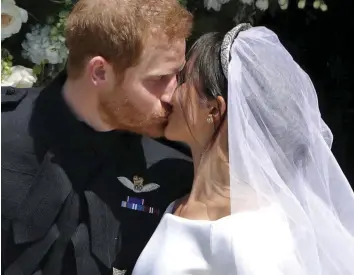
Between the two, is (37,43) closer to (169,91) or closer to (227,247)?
(169,91)

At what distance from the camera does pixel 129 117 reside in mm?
2021

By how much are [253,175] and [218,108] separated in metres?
0.17

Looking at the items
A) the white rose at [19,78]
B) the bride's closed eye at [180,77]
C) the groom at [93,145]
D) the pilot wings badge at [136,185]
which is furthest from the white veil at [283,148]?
the white rose at [19,78]

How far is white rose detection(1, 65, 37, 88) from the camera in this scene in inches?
91.7

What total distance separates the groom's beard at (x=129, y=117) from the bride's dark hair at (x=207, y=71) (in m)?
0.14

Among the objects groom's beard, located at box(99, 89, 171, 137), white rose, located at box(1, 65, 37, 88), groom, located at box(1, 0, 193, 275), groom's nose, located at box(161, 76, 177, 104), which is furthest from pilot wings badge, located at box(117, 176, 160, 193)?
white rose, located at box(1, 65, 37, 88)

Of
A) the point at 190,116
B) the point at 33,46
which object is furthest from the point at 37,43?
the point at 190,116

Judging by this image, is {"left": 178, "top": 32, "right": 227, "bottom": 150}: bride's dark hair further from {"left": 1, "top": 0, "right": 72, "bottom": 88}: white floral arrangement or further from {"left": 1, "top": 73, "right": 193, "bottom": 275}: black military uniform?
{"left": 1, "top": 0, "right": 72, "bottom": 88}: white floral arrangement

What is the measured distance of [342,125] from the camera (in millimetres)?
3006

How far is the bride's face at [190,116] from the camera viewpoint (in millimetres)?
1825

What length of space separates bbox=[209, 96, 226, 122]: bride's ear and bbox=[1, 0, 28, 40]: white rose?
804 mm

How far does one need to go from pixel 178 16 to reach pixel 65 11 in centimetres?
50

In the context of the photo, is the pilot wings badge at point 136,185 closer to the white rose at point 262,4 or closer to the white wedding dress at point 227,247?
the white wedding dress at point 227,247

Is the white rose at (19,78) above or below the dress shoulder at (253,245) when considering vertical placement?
below
